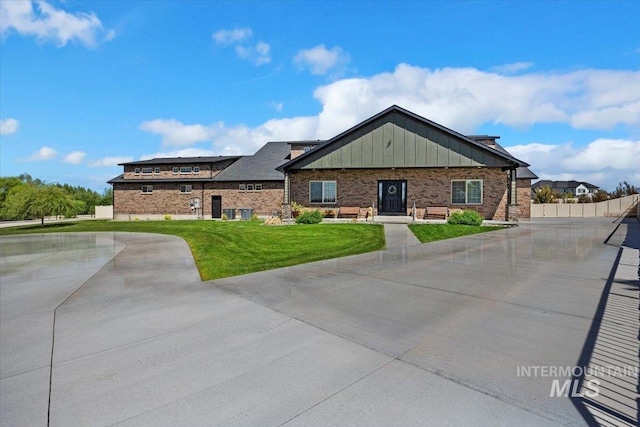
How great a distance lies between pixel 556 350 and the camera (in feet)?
11.3

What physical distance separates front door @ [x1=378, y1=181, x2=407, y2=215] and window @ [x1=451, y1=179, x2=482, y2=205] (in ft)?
10.0

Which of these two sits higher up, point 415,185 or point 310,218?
point 415,185

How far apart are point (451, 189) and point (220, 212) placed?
19522mm

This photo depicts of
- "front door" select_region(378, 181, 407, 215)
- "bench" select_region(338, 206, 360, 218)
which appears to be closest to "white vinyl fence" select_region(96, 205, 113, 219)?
"bench" select_region(338, 206, 360, 218)

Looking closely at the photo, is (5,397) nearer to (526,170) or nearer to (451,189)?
(451,189)

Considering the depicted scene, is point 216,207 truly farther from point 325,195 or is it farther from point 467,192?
point 467,192

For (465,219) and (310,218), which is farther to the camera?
(310,218)

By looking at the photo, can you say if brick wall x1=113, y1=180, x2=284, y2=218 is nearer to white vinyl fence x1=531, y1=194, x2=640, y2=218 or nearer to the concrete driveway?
the concrete driveway

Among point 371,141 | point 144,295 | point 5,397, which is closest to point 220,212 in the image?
point 371,141

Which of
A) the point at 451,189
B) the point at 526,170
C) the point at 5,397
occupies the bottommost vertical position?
the point at 5,397

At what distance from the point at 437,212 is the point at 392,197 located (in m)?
3.05

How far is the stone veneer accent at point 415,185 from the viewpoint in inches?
806

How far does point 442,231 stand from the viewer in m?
15.5

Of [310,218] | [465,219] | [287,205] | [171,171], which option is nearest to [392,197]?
[465,219]
